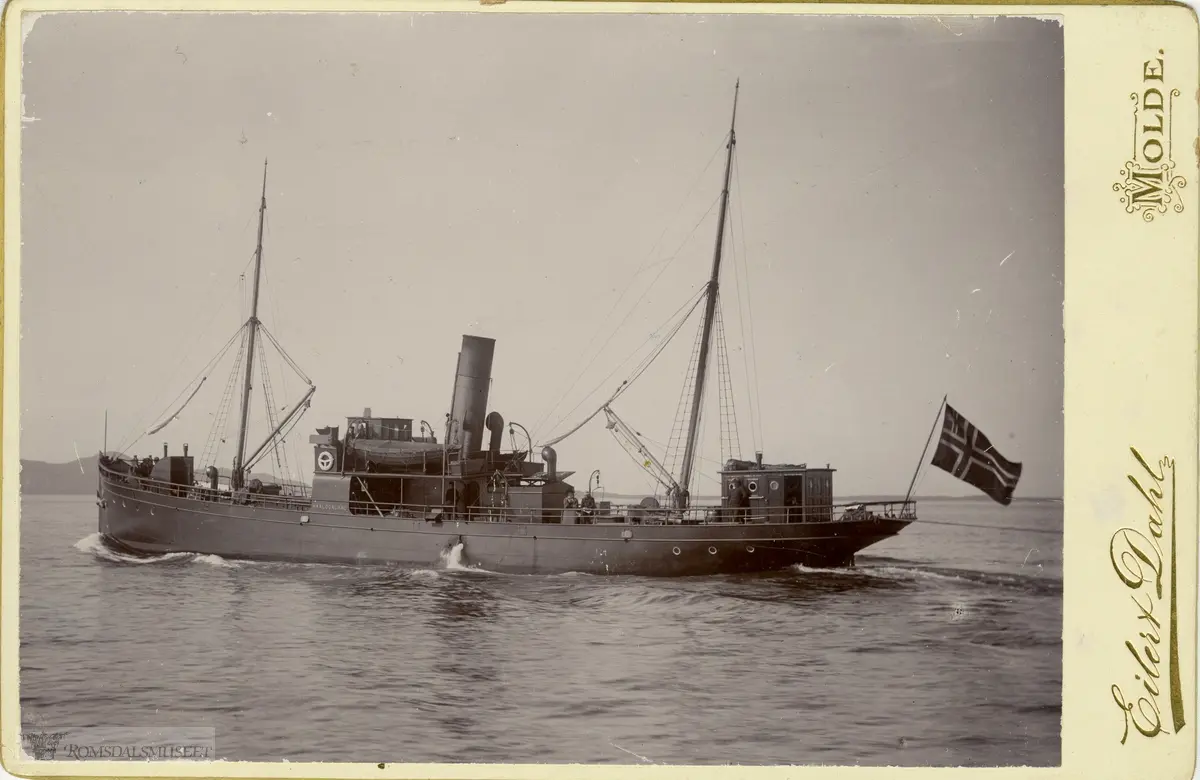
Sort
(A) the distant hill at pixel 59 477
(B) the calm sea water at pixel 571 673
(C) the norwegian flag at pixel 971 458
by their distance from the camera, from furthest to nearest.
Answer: (C) the norwegian flag at pixel 971 458 → (A) the distant hill at pixel 59 477 → (B) the calm sea water at pixel 571 673

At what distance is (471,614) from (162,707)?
4834mm

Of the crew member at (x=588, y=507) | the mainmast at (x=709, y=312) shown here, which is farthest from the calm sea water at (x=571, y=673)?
the crew member at (x=588, y=507)

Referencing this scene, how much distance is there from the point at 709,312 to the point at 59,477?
9476 mm

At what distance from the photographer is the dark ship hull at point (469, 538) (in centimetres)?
1850

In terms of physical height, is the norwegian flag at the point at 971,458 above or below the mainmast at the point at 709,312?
below

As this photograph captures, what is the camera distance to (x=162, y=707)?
34.2 feet

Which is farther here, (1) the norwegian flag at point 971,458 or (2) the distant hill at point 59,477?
(1) the norwegian flag at point 971,458

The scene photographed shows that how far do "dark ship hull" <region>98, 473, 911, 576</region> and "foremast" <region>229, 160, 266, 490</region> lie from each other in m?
1.09

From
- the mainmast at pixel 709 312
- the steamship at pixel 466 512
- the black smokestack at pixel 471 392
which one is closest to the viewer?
the mainmast at pixel 709 312

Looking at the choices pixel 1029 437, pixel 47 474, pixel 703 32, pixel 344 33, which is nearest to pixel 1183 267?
pixel 1029 437

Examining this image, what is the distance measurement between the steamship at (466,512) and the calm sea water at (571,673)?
13.7 feet

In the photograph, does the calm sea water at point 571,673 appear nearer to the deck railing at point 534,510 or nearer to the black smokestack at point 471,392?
the black smokestack at point 471,392

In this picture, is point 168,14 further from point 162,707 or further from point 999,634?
point 999,634

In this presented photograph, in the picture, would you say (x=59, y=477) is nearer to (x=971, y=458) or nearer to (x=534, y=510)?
(x=534, y=510)
